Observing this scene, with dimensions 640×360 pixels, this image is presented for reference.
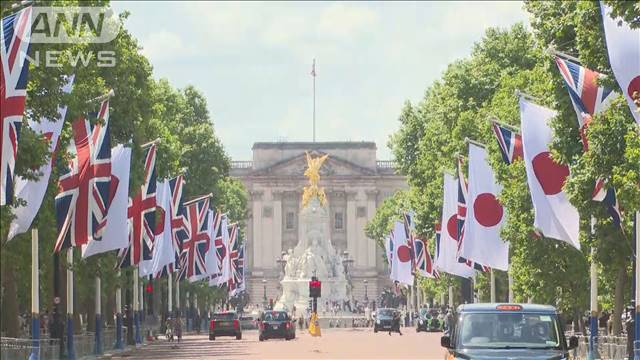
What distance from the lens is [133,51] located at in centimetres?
6419

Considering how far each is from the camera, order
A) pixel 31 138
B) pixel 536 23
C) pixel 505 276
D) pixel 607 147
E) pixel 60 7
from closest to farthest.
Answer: pixel 31 138 → pixel 607 147 → pixel 60 7 → pixel 536 23 → pixel 505 276

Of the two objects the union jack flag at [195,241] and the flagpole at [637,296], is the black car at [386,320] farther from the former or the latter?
the flagpole at [637,296]

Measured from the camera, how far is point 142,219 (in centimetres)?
6069

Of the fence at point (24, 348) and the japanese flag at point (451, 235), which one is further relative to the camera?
the japanese flag at point (451, 235)

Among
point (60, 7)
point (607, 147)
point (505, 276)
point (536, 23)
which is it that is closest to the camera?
point (607, 147)

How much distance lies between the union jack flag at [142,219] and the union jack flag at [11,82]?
2616 cm

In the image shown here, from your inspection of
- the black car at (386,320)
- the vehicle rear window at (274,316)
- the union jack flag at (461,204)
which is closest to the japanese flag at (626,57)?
the union jack flag at (461,204)

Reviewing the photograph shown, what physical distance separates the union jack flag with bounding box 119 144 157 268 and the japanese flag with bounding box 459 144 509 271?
10526 millimetres

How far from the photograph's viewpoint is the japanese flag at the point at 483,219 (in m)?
57.0

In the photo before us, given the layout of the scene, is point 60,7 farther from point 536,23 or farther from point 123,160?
point 536,23

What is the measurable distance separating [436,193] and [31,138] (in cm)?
5657

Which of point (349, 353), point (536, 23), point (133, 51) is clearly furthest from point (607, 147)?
point (133, 51)

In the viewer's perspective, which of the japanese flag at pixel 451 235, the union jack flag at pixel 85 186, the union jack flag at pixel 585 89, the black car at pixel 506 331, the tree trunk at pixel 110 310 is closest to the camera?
the black car at pixel 506 331

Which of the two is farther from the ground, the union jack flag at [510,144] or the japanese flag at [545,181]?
the union jack flag at [510,144]
